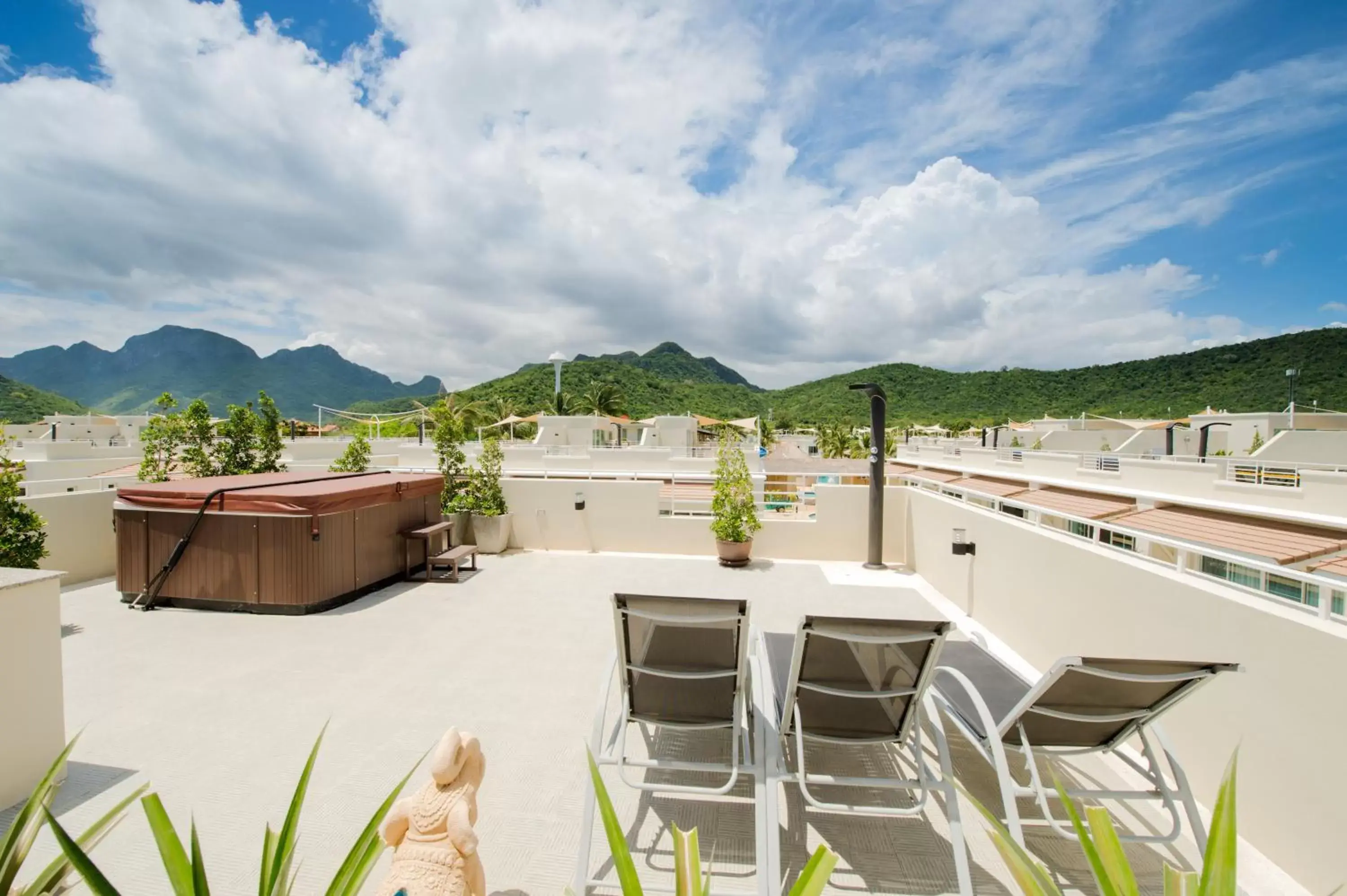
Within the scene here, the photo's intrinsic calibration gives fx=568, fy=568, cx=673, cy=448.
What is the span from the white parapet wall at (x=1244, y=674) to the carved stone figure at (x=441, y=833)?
2784 millimetres

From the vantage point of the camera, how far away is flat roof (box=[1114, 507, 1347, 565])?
16.1ft

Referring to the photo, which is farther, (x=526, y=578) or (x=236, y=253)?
(x=236, y=253)

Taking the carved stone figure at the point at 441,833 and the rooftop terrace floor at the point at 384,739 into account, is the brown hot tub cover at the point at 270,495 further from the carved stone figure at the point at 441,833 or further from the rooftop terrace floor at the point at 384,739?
the carved stone figure at the point at 441,833

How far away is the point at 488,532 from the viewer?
28.4ft

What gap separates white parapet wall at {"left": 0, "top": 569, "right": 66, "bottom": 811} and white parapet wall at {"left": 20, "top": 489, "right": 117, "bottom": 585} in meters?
4.48

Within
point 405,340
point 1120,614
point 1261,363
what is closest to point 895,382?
point 1261,363

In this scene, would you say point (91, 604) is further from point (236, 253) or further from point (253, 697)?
point (236, 253)

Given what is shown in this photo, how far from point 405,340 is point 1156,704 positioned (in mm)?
54462

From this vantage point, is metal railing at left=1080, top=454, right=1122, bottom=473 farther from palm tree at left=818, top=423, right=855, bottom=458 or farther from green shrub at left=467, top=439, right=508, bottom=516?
palm tree at left=818, top=423, right=855, bottom=458

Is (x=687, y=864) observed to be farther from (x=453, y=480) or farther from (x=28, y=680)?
(x=453, y=480)

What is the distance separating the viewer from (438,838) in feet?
6.08

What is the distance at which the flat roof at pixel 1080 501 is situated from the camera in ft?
23.4

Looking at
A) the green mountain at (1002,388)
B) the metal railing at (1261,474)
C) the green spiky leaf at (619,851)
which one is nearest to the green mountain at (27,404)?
the green mountain at (1002,388)

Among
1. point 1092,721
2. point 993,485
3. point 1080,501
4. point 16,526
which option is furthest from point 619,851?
point 993,485
